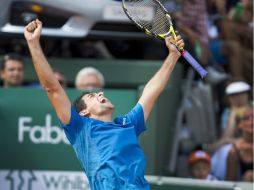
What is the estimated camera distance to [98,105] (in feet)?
20.6

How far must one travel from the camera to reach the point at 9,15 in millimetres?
9891

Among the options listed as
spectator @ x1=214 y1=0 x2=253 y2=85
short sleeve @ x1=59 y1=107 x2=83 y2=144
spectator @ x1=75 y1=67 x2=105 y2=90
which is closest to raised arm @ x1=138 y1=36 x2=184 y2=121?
short sleeve @ x1=59 y1=107 x2=83 y2=144

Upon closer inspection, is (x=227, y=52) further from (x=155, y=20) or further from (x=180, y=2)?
(x=155, y=20)

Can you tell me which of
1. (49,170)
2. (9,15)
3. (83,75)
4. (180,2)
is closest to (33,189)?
(49,170)

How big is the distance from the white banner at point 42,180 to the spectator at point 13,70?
3.68ft

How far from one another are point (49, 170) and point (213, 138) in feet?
7.54

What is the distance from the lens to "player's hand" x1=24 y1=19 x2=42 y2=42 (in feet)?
19.3

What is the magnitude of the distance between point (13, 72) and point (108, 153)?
3.71 meters

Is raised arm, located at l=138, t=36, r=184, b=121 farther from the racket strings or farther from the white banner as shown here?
the white banner

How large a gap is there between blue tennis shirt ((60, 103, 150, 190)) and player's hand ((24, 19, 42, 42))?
546 mm

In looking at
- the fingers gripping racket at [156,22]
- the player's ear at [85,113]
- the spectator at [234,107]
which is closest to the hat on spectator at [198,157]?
the spectator at [234,107]

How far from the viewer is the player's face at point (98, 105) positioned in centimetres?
627

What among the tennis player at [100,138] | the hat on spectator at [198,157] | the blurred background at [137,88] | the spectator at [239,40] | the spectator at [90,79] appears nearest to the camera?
the tennis player at [100,138]

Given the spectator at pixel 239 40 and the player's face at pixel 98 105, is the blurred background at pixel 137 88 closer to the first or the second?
the spectator at pixel 239 40
